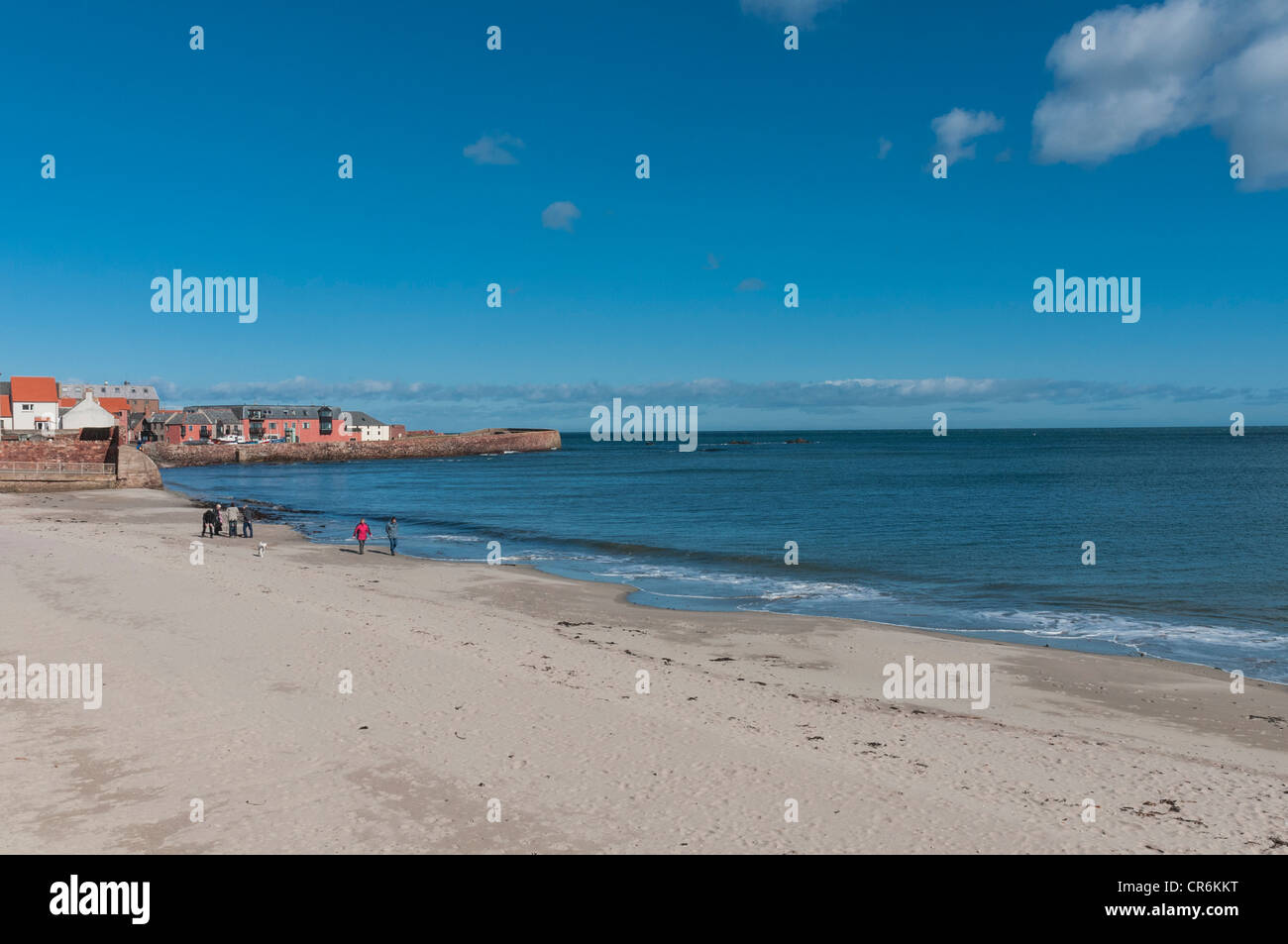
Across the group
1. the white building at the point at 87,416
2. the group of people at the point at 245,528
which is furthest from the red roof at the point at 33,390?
the group of people at the point at 245,528

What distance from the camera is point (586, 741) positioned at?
11.0 m

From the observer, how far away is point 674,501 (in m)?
58.1

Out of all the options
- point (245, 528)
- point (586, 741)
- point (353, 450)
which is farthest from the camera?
point (353, 450)

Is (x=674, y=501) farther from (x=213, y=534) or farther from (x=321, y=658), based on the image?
(x=321, y=658)

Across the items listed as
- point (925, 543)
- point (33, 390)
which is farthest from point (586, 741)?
point (33, 390)

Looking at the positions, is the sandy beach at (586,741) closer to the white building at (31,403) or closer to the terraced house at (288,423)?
the white building at (31,403)

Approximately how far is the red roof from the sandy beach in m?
100

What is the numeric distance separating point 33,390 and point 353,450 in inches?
1869

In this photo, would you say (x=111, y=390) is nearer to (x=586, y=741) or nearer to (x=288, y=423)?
(x=288, y=423)

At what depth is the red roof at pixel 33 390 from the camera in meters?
98.3
